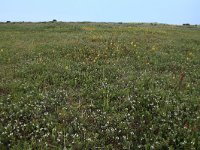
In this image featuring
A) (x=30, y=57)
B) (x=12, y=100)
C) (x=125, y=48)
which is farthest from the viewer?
(x=125, y=48)

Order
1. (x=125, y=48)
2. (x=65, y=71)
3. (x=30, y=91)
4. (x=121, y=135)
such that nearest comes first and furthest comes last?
(x=121, y=135), (x=30, y=91), (x=65, y=71), (x=125, y=48)

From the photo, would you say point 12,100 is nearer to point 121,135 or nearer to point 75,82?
point 75,82

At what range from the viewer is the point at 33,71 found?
623 inches

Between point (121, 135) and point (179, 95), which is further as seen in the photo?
point (179, 95)

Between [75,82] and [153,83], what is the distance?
3514mm

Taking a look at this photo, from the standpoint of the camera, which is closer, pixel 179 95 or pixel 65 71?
pixel 179 95

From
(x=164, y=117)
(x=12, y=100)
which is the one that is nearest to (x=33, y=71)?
(x=12, y=100)

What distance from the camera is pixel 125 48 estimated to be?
73.7 feet

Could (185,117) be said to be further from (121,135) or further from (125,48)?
(125,48)

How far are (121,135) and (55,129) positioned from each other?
6.64 feet

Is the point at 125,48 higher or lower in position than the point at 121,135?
higher

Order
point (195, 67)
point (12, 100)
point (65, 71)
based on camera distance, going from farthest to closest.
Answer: point (195, 67) → point (65, 71) → point (12, 100)

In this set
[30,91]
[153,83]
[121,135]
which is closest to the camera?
[121,135]

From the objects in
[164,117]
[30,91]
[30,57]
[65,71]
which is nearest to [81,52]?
[30,57]
